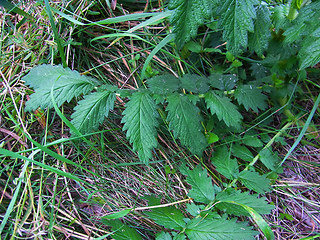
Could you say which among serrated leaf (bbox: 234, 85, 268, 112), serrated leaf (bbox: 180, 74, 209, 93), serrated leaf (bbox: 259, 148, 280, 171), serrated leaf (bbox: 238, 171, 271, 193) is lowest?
serrated leaf (bbox: 238, 171, 271, 193)

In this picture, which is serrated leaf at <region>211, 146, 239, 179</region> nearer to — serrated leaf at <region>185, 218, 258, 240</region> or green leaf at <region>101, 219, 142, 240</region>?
serrated leaf at <region>185, 218, 258, 240</region>

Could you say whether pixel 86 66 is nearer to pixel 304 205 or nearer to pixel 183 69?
pixel 183 69

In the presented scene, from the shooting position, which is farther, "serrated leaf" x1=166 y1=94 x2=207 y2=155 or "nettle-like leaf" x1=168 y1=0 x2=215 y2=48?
"serrated leaf" x1=166 y1=94 x2=207 y2=155

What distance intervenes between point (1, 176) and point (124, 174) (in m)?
0.62

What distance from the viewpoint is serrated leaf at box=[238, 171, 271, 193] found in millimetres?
1226

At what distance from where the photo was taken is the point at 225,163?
1322 mm

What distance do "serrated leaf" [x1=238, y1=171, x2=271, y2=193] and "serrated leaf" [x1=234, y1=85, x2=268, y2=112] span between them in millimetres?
325

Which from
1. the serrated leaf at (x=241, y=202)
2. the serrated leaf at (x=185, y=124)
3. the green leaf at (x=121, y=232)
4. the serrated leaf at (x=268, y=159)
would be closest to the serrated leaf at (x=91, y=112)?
the serrated leaf at (x=185, y=124)

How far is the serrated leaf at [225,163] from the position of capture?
1.29m

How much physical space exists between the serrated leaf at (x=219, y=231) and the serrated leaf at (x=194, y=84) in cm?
60

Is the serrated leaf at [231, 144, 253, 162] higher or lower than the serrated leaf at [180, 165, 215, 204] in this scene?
higher

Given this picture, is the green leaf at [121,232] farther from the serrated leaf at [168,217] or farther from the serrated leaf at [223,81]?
the serrated leaf at [223,81]

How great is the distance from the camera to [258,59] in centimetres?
158

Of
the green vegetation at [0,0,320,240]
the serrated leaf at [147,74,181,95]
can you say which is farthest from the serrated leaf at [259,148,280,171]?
the serrated leaf at [147,74,181,95]
